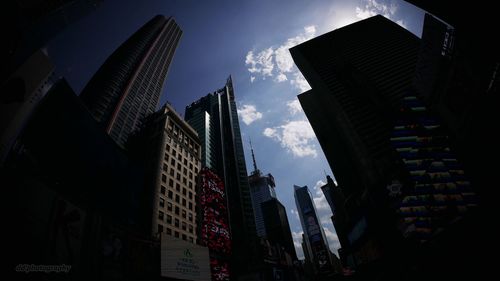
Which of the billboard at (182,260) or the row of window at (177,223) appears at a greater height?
the row of window at (177,223)

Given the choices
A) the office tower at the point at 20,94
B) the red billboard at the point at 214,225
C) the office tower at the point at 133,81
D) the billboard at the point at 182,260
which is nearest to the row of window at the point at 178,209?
the red billboard at the point at 214,225

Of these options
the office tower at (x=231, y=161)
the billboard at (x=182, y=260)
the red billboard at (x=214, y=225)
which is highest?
the office tower at (x=231, y=161)

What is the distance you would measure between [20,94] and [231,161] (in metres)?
96.7

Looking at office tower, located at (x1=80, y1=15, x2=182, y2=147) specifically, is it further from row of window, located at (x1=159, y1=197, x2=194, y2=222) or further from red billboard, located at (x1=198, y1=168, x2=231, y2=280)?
row of window, located at (x1=159, y1=197, x2=194, y2=222)

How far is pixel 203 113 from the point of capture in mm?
111500

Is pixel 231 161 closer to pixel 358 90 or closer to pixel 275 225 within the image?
pixel 358 90

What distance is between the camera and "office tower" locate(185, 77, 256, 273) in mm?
81188

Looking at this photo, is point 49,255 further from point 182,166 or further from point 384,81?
point 384,81

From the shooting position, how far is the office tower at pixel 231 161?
266 ft

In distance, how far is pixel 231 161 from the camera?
107 metres

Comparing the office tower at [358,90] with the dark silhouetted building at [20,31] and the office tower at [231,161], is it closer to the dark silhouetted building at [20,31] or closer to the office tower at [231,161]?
the office tower at [231,161]

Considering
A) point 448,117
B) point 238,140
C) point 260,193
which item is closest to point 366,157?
point 448,117

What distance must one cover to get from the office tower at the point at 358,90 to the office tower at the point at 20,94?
55743mm

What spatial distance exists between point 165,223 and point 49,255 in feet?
99.8
